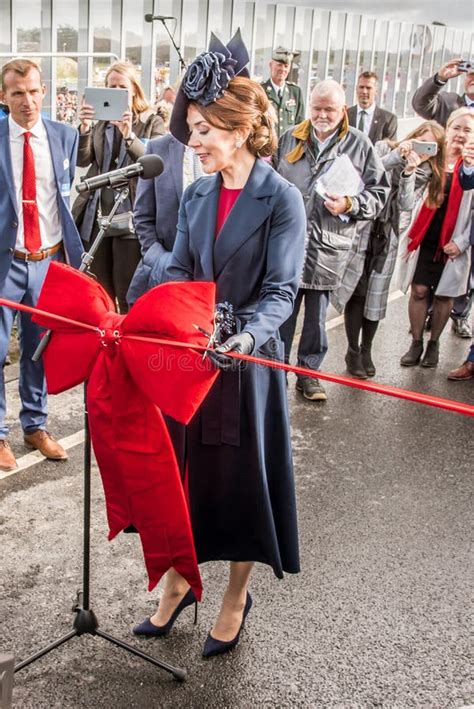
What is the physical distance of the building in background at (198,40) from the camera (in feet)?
29.7

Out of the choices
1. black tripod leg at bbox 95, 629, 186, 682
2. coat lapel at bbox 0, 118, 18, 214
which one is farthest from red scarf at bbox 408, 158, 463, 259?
black tripod leg at bbox 95, 629, 186, 682

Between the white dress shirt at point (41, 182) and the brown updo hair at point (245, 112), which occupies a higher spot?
the brown updo hair at point (245, 112)

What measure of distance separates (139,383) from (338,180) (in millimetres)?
3396

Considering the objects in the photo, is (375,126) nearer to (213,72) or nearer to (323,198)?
(323,198)

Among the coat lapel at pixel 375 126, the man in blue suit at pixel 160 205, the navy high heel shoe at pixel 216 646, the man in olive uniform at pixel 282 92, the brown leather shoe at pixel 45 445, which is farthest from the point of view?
the man in olive uniform at pixel 282 92

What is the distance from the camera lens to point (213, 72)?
109 inches

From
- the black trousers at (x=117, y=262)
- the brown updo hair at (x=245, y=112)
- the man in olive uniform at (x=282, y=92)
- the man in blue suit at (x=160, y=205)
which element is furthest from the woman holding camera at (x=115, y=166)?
the man in olive uniform at (x=282, y=92)

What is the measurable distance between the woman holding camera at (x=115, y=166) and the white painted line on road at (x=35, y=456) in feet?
4.11

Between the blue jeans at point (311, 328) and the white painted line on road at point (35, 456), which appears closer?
the white painted line on road at point (35, 456)

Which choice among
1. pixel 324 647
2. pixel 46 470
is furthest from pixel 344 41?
pixel 324 647

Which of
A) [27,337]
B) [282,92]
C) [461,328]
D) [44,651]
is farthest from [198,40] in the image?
[44,651]

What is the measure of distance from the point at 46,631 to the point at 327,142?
148 inches

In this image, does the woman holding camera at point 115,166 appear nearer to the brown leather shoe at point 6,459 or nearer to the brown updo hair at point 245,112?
the brown leather shoe at point 6,459

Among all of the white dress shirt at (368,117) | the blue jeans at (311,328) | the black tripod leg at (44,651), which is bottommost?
the black tripod leg at (44,651)
